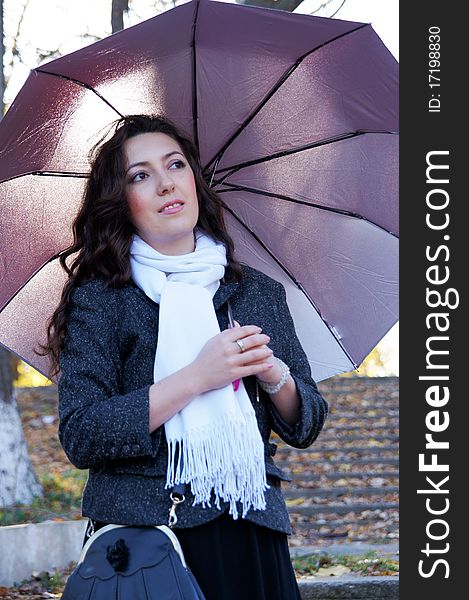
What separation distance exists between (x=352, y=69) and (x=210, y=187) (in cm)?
63

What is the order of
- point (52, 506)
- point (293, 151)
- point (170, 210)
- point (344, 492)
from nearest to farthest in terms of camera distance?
1. point (170, 210)
2. point (293, 151)
3. point (52, 506)
4. point (344, 492)

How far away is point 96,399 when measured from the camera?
2736 millimetres

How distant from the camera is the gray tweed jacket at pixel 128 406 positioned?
2.68 metres

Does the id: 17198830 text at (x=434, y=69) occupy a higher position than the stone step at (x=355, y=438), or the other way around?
the id: 17198830 text at (x=434, y=69)

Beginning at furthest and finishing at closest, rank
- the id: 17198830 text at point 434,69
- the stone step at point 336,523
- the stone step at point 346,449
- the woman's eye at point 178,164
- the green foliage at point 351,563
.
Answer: the stone step at point 346,449 → the stone step at point 336,523 → the green foliage at point 351,563 → the id: 17198830 text at point 434,69 → the woman's eye at point 178,164

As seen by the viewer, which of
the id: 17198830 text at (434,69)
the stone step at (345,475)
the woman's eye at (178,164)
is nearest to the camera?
the woman's eye at (178,164)

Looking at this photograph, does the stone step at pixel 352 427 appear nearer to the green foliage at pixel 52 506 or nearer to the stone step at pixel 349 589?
the green foliage at pixel 52 506

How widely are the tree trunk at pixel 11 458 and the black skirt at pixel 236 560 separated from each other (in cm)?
561

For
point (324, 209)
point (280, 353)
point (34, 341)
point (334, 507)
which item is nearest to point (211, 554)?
point (280, 353)

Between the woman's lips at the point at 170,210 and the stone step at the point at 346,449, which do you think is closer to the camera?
the woman's lips at the point at 170,210

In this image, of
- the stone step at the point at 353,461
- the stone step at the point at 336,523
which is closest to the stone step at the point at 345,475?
the stone step at the point at 353,461

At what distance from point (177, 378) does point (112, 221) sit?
0.62m

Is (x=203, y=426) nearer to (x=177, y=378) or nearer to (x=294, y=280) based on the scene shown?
(x=177, y=378)

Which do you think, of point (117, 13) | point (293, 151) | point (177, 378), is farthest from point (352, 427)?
point (177, 378)
